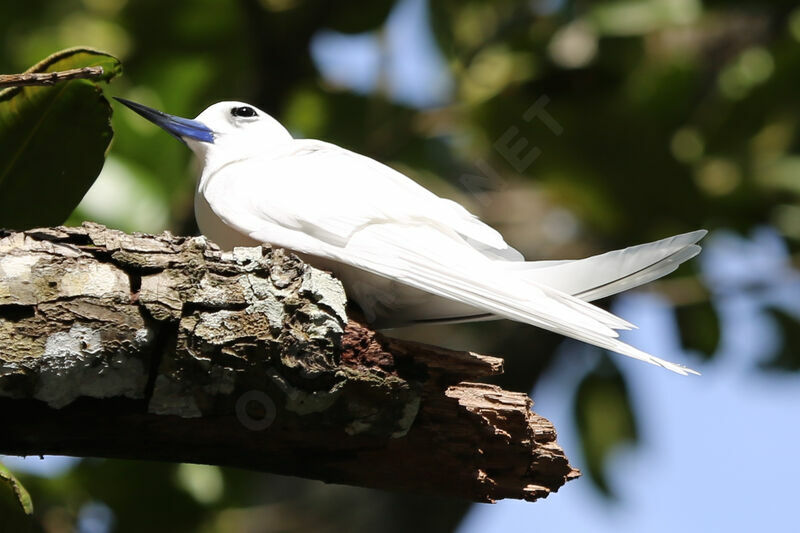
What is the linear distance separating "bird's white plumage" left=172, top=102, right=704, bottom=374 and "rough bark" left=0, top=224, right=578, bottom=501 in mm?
242

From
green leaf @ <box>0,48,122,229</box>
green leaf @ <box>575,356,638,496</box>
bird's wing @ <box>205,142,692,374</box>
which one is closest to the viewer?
bird's wing @ <box>205,142,692,374</box>

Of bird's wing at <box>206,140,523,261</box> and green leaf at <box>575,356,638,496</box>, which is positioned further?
green leaf at <box>575,356,638,496</box>

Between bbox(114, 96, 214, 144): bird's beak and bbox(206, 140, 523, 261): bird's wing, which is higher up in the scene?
bbox(114, 96, 214, 144): bird's beak

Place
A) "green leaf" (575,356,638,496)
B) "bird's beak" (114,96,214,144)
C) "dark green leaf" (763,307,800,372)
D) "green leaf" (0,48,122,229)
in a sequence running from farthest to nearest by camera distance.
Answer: "green leaf" (575,356,638,496), "dark green leaf" (763,307,800,372), "bird's beak" (114,96,214,144), "green leaf" (0,48,122,229)

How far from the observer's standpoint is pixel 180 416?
2.12 meters

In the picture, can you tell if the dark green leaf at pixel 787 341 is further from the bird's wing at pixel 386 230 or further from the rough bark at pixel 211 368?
the rough bark at pixel 211 368

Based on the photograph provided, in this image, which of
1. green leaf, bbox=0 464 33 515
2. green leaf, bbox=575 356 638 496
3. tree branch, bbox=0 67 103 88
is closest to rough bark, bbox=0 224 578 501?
green leaf, bbox=0 464 33 515

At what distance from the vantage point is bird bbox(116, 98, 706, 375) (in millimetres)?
2537

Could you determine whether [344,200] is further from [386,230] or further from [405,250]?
[405,250]

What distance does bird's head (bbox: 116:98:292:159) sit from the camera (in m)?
3.54

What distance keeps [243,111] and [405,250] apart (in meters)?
Answer: 1.34

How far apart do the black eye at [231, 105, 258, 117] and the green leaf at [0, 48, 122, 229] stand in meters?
0.99

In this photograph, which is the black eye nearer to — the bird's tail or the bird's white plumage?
the bird's white plumage

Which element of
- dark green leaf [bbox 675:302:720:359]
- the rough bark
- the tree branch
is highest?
dark green leaf [bbox 675:302:720:359]
